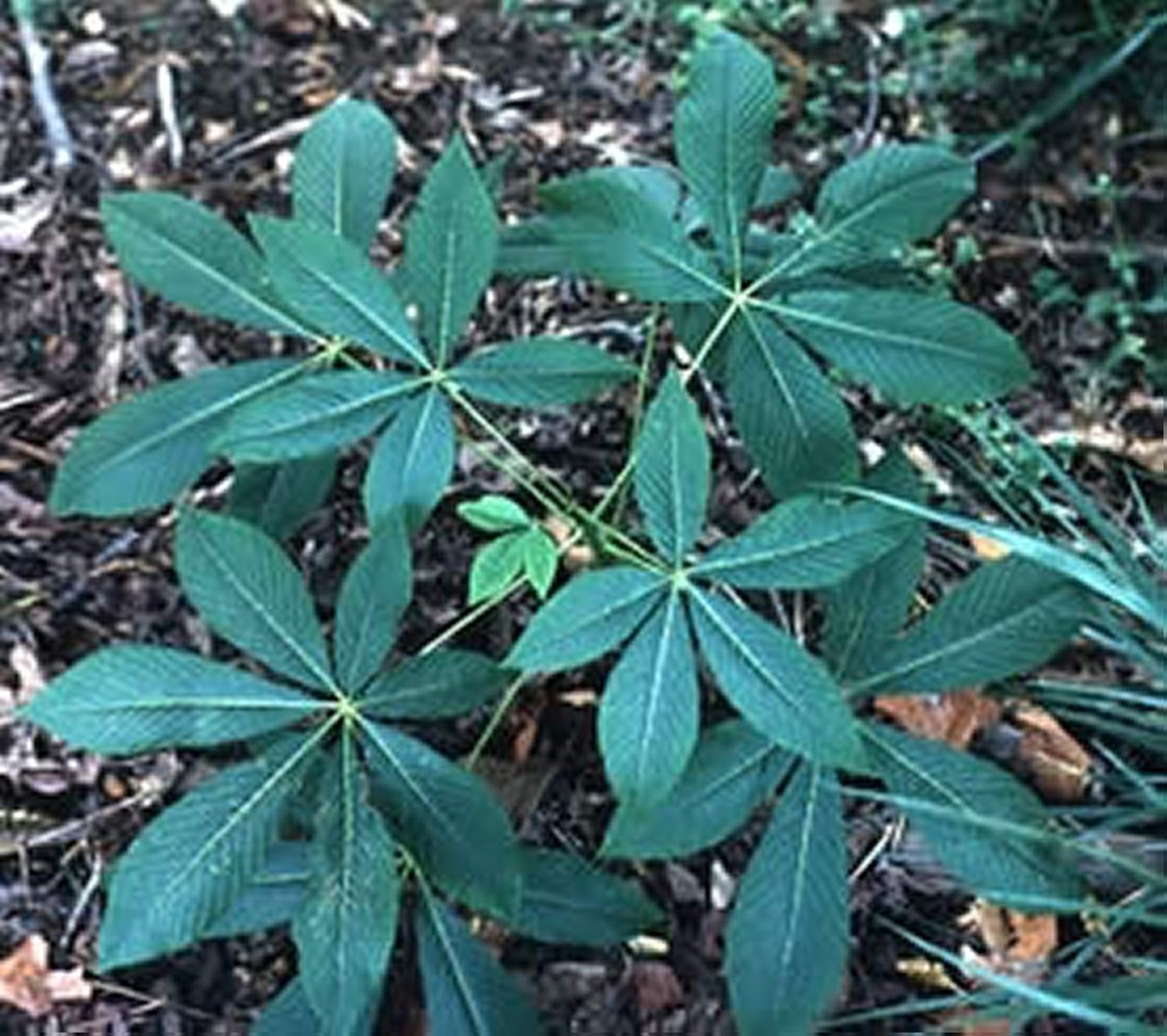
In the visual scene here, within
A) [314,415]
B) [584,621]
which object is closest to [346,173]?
[314,415]

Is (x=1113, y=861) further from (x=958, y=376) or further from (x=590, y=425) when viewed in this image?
(x=590, y=425)

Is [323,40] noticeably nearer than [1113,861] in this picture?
No

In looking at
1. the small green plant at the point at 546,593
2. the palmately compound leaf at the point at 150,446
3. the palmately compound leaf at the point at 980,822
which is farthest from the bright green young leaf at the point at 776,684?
the palmately compound leaf at the point at 150,446

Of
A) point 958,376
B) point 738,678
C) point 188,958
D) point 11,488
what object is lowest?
point 188,958

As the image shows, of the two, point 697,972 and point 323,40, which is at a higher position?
point 323,40

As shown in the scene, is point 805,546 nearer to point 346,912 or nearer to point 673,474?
point 673,474

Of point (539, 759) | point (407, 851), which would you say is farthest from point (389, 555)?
point (539, 759)

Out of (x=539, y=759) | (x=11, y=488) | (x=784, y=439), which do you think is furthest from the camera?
(x=11, y=488)
